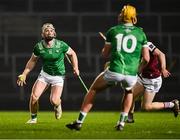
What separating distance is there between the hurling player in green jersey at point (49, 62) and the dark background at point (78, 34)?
9.57 m

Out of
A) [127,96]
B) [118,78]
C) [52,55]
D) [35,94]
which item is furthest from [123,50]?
[35,94]

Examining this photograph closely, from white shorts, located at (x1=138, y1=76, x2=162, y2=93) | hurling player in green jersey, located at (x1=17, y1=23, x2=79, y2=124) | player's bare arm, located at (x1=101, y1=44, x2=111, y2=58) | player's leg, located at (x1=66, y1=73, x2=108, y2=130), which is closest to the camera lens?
player's bare arm, located at (x1=101, y1=44, x2=111, y2=58)

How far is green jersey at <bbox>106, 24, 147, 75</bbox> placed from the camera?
11672mm

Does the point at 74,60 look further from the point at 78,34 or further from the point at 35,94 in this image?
the point at 78,34

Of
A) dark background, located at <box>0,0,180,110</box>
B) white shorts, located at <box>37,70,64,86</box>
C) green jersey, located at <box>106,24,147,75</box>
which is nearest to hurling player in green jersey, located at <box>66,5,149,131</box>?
green jersey, located at <box>106,24,147,75</box>

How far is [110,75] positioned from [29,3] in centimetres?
1566

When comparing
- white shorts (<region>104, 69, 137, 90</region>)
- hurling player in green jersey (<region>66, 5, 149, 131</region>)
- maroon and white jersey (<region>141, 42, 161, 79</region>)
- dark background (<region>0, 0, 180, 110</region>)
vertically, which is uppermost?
hurling player in green jersey (<region>66, 5, 149, 131</region>)

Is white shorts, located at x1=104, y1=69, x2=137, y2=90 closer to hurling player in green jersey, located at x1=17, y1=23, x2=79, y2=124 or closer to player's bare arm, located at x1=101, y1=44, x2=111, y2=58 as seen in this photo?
player's bare arm, located at x1=101, y1=44, x2=111, y2=58

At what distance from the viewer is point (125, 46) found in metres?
11.7

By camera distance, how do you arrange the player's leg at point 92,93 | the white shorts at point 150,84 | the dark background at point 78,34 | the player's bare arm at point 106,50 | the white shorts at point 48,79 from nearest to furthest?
the player's bare arm at point 106,50, the player's leg at point 92,93, the white shorts at point 150,84, the white shorts at point 48,79, the dark background at point 78,34

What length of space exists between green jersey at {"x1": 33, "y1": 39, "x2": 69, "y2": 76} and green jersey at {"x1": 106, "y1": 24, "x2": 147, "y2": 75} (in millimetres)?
2718

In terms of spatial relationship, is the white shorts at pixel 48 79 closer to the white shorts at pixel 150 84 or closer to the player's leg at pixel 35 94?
the player's leg at pixel 35 94

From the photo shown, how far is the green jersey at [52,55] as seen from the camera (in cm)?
1425

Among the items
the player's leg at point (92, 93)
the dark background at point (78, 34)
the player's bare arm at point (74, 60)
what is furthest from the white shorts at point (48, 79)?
the dark background at point (78, 34)
